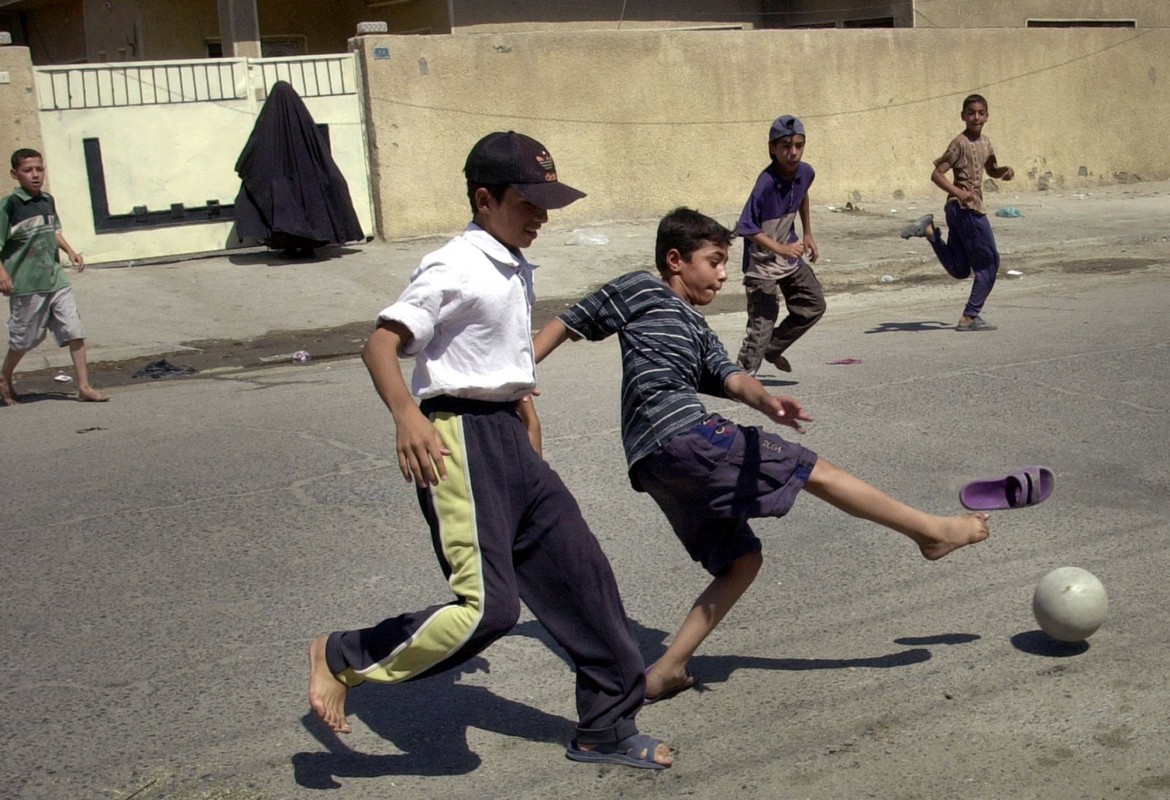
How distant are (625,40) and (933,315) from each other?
24.2ft

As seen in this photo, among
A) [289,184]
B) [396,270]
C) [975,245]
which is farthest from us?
[289,184]

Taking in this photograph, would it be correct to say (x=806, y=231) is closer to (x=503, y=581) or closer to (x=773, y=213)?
(x=773, y=213)

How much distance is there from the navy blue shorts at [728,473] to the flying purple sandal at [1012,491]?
580 millimetres

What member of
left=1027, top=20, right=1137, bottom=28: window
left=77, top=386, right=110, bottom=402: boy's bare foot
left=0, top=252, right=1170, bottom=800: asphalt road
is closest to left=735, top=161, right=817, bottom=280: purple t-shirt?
left=0, top=252, right=1170, bottom=800: asphalt road

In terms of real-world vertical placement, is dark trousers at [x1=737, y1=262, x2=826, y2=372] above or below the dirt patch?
above

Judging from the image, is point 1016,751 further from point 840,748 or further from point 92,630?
point 92,630

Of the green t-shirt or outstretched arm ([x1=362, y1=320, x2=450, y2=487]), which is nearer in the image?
outstretched arm ([x1=362, y1=320, x2=450, y2=487])

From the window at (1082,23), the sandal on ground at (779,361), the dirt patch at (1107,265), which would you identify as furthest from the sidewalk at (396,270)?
the window at (1082,23)

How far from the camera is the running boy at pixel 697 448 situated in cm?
374

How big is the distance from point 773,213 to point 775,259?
0.97ft

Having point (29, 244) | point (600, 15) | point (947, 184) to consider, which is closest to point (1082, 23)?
point (600, 15)

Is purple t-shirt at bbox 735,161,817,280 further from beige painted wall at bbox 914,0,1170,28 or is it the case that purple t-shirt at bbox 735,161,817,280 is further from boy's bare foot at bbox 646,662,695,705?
beige painted wall at bbox 914,0,1170,28

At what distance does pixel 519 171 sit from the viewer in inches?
131

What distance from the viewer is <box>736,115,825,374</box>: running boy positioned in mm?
8367
